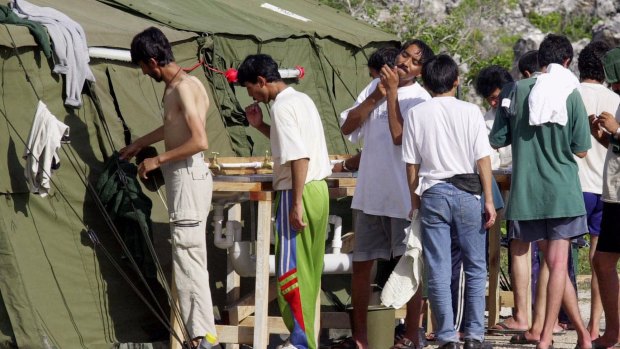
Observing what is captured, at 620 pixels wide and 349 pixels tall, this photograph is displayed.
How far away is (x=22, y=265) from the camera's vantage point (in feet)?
21.0

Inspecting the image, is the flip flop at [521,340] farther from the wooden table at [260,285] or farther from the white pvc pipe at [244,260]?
the white pvc pipe at [244,260]

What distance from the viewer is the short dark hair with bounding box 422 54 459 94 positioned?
6.55 m

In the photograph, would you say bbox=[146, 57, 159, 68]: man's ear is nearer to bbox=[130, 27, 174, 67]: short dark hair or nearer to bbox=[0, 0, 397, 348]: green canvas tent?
bbox=[130, 27, 174, 67]: short dark hair

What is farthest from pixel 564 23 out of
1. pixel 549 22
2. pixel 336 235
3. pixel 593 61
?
pixel 336 235

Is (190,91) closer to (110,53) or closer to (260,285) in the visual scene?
(110,53)

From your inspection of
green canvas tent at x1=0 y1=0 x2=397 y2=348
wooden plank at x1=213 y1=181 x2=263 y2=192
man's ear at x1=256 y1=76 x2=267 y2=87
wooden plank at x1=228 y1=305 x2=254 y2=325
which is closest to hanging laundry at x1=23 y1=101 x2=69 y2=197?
green canvas tent at x1=0 y1=0 x2=397 y2=348

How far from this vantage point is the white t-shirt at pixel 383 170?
6.85 meters

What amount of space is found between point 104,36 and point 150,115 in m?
0.57

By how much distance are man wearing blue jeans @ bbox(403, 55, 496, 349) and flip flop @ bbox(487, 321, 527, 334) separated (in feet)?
4.36

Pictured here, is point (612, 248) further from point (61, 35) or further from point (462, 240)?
point (61, 35)

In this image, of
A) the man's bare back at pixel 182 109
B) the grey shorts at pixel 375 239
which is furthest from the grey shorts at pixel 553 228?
the man's bare back at pixel 182 109

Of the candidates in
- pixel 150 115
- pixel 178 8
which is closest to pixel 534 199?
pixel 150 115

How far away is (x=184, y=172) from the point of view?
6.50 meters

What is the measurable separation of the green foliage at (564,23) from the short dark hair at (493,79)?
538 inches
